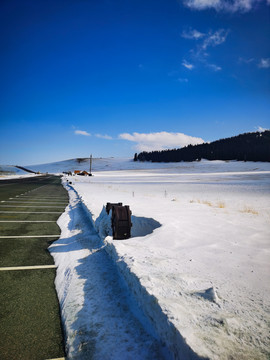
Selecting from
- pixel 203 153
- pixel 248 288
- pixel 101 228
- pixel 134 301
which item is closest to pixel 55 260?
pixel 101 228

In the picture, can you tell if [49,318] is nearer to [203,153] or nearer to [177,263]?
[177,263]

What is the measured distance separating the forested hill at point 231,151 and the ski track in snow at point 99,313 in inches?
3954

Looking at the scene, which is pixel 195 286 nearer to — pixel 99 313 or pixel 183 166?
pixel 99 313

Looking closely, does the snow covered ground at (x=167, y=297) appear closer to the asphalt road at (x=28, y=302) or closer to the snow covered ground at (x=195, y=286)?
the snow covered ground at (x=195, y=286)

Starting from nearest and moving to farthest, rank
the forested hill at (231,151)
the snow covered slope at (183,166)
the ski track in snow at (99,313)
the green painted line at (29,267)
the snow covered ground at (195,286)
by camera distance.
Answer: the snow covered ground at (195,286), the ski track in snow at (99,313), the green painted line at (29,267), the snow covered slope at (183,166), the forested hill at (231,151)

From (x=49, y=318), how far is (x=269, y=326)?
2.32 m

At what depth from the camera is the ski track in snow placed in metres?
1.92

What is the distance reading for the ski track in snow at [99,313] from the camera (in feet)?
6.29

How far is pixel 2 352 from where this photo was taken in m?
1.89

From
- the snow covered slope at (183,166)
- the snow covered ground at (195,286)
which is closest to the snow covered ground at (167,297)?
the snow covered ground at (195,286)

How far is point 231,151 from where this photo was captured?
105688 millimetres

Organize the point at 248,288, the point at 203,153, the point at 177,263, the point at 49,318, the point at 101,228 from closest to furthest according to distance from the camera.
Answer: the point at 49,318 → the point at 248,288 → the point at 177,263 → the point at 101,228 → the point at 203,153

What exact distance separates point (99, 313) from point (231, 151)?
116 metres

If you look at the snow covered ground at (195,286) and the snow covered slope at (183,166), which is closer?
the snow covered ground at (195,286)
